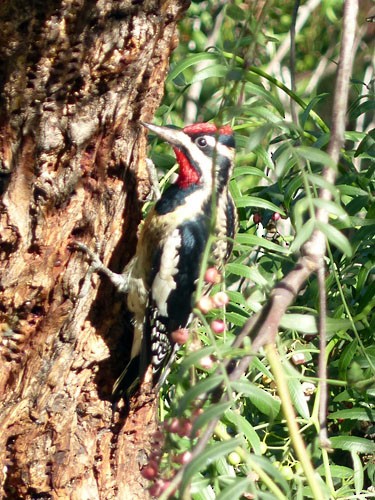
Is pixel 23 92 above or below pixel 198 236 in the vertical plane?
above

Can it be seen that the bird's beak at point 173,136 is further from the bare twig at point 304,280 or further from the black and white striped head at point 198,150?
the bare twig at point 304,280

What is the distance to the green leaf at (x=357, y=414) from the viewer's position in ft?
7.47

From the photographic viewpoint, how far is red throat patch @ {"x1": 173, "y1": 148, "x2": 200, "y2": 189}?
2631 millimetres

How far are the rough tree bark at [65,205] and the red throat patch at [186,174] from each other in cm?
27

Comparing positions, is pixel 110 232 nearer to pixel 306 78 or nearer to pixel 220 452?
pixel 220 452

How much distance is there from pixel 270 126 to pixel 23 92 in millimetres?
996

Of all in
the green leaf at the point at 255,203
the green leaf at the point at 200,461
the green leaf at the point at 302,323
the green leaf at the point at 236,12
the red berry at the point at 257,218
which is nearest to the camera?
the green leaf at the point at 200,461

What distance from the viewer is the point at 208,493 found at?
85.2 inches

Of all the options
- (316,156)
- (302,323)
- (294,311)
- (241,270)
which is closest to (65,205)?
(241,270)

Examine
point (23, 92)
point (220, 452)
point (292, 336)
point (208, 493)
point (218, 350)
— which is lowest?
point (208, 493)

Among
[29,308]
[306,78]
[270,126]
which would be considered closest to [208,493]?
[29,308]

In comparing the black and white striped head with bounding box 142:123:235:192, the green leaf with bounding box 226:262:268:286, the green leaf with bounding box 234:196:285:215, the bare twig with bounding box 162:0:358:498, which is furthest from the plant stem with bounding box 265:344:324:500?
the black and white striped head with bounding box 142:123:235:192

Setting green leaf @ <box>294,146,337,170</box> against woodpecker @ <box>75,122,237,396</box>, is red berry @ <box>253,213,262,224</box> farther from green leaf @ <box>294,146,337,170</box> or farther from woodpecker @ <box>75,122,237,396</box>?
green leaf @ <box>294,146,337,170</box>

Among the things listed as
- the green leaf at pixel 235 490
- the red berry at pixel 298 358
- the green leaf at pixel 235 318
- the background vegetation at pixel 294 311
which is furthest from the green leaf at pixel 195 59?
the green leaf at pixel 235 490
